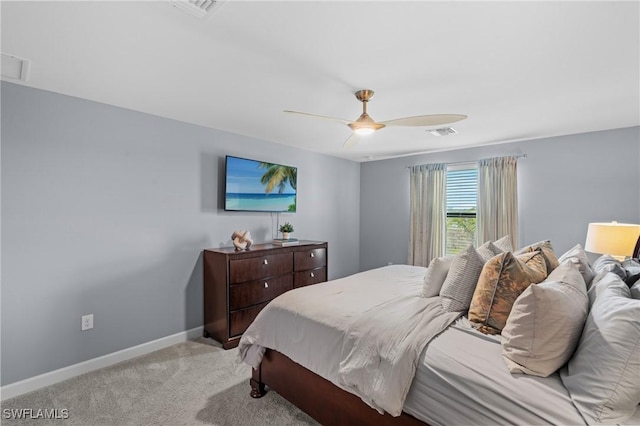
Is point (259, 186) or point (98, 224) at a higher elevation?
point (259, 186)

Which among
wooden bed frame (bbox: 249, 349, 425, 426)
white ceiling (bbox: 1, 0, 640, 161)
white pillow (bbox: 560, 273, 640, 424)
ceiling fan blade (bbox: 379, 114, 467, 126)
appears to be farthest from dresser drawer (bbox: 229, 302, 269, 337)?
white pillow (bbox: 560, 273, 640, 424)

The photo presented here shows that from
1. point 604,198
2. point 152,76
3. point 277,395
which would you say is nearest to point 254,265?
point 277,395

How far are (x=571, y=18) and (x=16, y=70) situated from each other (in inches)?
133

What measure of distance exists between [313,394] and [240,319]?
4.81ft

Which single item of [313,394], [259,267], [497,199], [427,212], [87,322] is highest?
[497,199]

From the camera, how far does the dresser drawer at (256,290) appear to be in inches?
122

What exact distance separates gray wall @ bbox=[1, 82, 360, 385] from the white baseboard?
5cm

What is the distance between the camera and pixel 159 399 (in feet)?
7.23

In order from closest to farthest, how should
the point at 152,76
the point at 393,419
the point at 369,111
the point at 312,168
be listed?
1. the point at 393,419
2. the point at 152,76
3. the point at 369,111
4. the point at 312,168

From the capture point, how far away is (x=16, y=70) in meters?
2.07

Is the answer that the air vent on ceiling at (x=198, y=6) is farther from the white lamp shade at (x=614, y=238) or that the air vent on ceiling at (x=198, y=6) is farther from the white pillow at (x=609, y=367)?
the white lamp shade at (x=614, y=238)

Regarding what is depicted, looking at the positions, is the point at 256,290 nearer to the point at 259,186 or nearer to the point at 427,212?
the point at 259,186

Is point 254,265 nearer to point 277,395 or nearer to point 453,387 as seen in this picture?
point 277,395

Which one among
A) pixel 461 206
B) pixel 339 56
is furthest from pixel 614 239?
pixel 339 56
